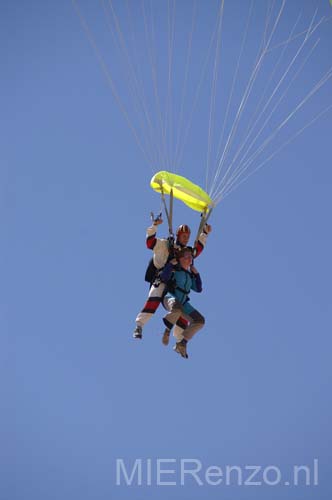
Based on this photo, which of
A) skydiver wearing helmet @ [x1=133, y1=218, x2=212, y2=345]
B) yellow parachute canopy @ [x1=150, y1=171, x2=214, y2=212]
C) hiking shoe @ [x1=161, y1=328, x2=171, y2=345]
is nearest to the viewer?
skydiver wearing helmet @ [x1=133, y1=218, x2=212, y2=345]

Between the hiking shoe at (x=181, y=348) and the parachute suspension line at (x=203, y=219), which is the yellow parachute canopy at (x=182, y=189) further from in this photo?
the hiking shoe at (x=181, y=348)

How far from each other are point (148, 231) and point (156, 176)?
84 cm

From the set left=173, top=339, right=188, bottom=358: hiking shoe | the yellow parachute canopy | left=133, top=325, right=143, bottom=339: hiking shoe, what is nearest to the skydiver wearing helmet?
left=133, top=325, right=143, bottom=339: hiking shoe

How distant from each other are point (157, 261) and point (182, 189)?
1.06 m

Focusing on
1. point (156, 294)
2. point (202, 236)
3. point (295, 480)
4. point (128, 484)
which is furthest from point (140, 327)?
point (128, 484)

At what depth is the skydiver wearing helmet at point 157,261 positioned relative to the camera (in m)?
13.8

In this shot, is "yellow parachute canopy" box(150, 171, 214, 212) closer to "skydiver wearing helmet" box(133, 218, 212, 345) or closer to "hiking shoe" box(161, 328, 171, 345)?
"skydiver wearing helmet" box(133, 218, 212, 345)

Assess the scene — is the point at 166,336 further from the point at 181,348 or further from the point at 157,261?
the point at 157,261

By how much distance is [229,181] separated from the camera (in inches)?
559

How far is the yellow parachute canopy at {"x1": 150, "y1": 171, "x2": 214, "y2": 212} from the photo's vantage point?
14.3 m

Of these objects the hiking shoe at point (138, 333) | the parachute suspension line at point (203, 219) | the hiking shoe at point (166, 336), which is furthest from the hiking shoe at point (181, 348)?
the parachute suspension line at point (203, 219)

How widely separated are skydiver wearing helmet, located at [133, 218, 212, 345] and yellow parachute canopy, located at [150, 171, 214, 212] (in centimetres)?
46

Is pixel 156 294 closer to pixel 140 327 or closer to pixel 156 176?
pixel 140 327

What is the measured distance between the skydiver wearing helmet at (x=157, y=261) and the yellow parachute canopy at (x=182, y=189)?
1.49ft
